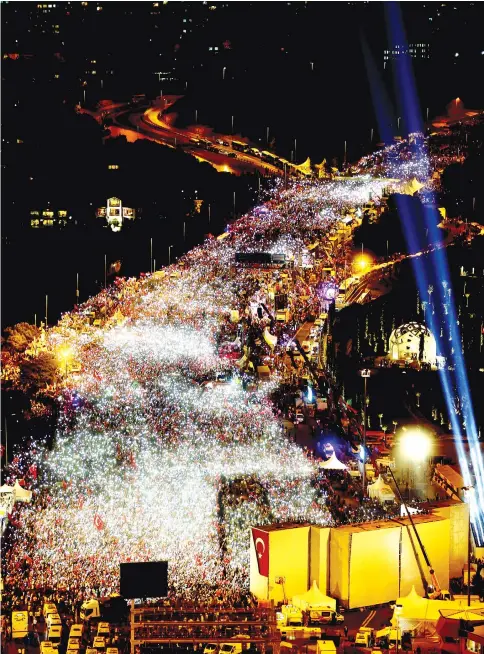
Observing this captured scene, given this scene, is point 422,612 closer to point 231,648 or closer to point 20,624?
point 231,648

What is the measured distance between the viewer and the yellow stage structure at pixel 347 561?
8.63 meters

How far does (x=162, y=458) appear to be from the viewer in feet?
37.3

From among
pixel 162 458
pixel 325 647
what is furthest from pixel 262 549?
pixel 162 458

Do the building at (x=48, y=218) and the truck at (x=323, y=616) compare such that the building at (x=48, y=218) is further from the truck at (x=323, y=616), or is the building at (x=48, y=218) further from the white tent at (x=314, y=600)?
the truck at (x=323, y=616)

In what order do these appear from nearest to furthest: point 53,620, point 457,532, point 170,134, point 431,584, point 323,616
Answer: point 53,620 → point 323,616 → point 431,584 → point 457,532 → point 170,134

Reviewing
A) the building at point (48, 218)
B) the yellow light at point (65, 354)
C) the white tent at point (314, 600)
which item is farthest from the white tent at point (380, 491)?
the building at point (48, 218)

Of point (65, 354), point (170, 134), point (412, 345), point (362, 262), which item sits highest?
point (170, 134)

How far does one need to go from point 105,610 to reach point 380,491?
3.73 metres

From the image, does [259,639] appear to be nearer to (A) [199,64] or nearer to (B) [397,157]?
(B) [397,157]

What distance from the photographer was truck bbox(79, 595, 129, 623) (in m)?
8.30

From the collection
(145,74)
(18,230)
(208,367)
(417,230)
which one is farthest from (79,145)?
(208,367)

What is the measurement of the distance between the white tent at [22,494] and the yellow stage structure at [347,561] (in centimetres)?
298

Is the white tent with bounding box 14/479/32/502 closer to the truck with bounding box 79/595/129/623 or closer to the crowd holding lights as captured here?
the crowd holding lights

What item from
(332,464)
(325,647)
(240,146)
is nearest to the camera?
(325,647)
